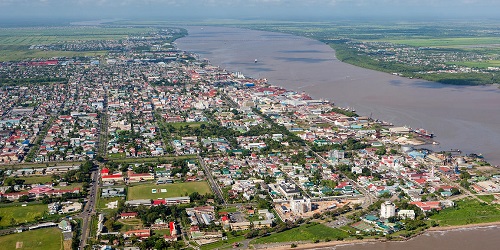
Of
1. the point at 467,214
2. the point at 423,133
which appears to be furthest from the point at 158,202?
the point at 423,133

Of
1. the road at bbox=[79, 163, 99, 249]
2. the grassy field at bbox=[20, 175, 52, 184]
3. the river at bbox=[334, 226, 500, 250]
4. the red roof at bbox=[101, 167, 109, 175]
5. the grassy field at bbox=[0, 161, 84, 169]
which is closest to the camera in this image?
the river at bbox=[334, 226, 500, 250]

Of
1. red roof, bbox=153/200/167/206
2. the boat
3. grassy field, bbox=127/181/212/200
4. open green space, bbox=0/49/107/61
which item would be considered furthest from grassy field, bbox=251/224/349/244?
open green space, bbox=0/49/107/61

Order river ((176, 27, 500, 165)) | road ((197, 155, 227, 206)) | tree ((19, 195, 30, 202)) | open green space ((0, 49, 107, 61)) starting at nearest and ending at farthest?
tree ((19, 195, 30, 202)), road ((197, 155, 227, 206)), river ((176, 27, 500, 165)), open green space ((0, 49, 107, 61))

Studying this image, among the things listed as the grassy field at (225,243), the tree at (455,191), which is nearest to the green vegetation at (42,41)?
the grassy field at (225,243)

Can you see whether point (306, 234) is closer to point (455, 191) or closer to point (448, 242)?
point (448, 242)

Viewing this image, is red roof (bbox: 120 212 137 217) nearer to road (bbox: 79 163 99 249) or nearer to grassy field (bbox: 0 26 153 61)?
road (bbox: 79 163 99 249)

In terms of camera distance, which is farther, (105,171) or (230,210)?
(105,171)
